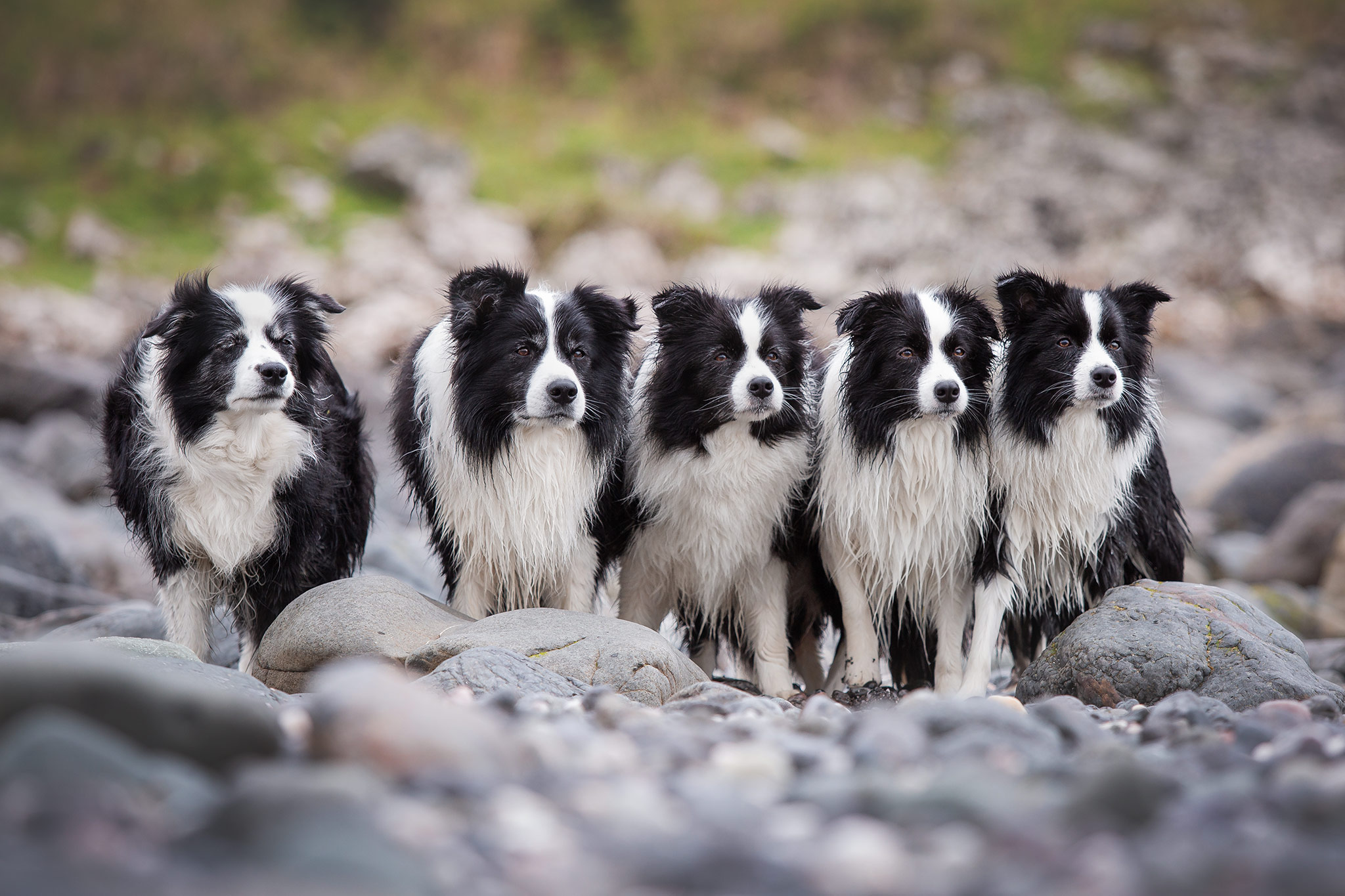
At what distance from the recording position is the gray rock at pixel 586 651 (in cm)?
456

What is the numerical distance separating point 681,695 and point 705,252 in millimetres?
16002

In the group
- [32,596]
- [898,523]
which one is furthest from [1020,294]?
[32,596]

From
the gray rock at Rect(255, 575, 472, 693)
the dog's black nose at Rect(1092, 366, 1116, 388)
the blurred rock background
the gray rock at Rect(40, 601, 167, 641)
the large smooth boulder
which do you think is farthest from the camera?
the blurred rock background

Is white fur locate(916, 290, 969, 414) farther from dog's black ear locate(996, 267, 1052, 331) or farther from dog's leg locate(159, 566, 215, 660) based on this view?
dog's leg locate(159, 566, 215, 660)

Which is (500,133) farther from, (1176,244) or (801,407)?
(801,407)

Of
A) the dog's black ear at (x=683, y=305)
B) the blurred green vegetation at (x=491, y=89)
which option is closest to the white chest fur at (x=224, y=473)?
the dog's black ear at (x=683, y=305)

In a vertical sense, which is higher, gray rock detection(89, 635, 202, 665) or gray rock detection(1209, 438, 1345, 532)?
gray rock detection(1209, 438, 1345, 532)

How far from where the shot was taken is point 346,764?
8.31ft

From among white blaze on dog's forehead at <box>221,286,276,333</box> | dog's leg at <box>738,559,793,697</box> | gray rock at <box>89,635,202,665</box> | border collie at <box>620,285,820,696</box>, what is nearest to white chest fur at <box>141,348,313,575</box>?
white blaze on dog's forehead at <box>221,286,276,333</box>

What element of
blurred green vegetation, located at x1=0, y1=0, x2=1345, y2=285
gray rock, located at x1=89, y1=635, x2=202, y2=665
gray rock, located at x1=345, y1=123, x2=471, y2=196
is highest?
blurred green vegetation, located at x1=0, y1=0, x2=1345, y2=285

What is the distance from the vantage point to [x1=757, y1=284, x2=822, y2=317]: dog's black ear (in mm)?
5348

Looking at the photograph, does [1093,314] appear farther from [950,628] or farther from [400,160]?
[400,160]

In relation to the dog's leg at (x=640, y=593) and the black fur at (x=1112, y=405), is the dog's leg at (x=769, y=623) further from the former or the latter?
the black fur at (x=1112, y=405)

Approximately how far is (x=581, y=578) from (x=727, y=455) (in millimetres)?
969
